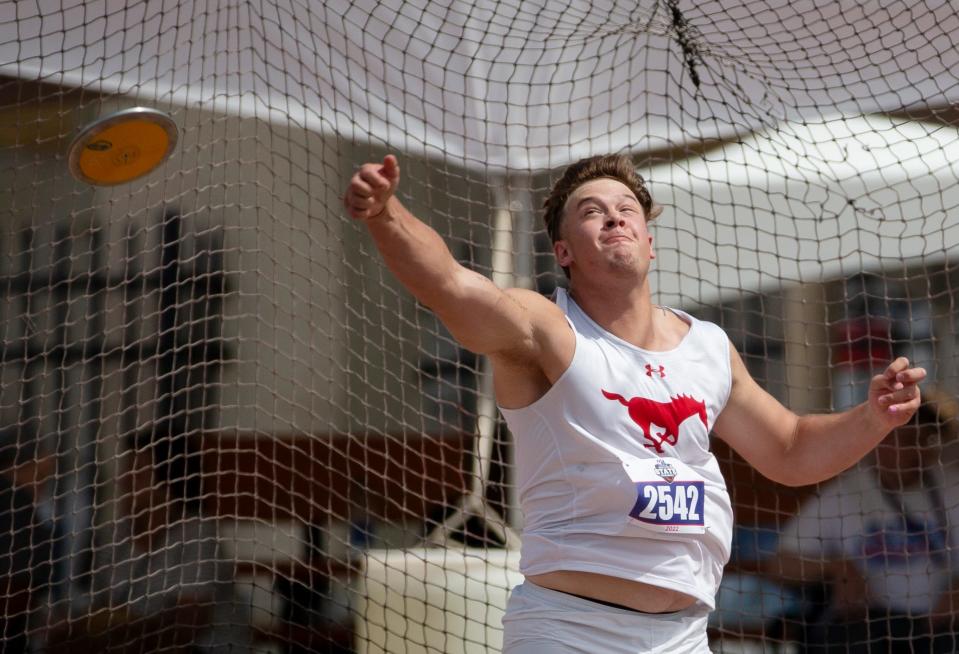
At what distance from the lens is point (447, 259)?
211 centimetres

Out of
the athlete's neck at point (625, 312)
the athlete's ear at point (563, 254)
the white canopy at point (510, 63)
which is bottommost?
the athlete's neck at point (625, 312)

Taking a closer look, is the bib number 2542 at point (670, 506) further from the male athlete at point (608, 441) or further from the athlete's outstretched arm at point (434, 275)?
the athlete's outstretched arm at point (434, 275)

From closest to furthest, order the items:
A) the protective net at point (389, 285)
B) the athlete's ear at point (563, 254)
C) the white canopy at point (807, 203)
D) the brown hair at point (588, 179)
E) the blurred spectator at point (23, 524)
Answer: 1. the athlete's ear at point (563, 254)
2. the brown hair at point (588, 179)
3. the protective net at point (389, 285)
4. the blurred spectator at point (23, 524)
5. the white canopy at point (807, 203)

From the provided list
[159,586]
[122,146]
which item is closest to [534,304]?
[122,146]

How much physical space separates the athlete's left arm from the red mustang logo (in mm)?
327

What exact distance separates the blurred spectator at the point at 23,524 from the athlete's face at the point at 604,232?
248 centimetres

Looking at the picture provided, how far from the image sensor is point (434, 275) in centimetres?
207

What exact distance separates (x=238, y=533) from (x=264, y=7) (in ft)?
6.66

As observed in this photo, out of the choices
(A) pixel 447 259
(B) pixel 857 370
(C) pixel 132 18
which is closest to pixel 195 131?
(C) pixel 132 18

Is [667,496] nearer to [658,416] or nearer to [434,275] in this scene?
[658,416]

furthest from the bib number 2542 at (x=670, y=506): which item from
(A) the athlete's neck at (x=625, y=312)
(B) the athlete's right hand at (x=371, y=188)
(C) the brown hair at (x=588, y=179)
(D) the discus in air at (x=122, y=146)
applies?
(D) the discus in air at (x=122, y=146)

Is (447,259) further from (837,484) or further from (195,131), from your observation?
(837,484)

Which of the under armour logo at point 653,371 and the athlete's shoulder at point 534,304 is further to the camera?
the under armour logo at point 653,371

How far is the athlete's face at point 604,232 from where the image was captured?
2.58m
